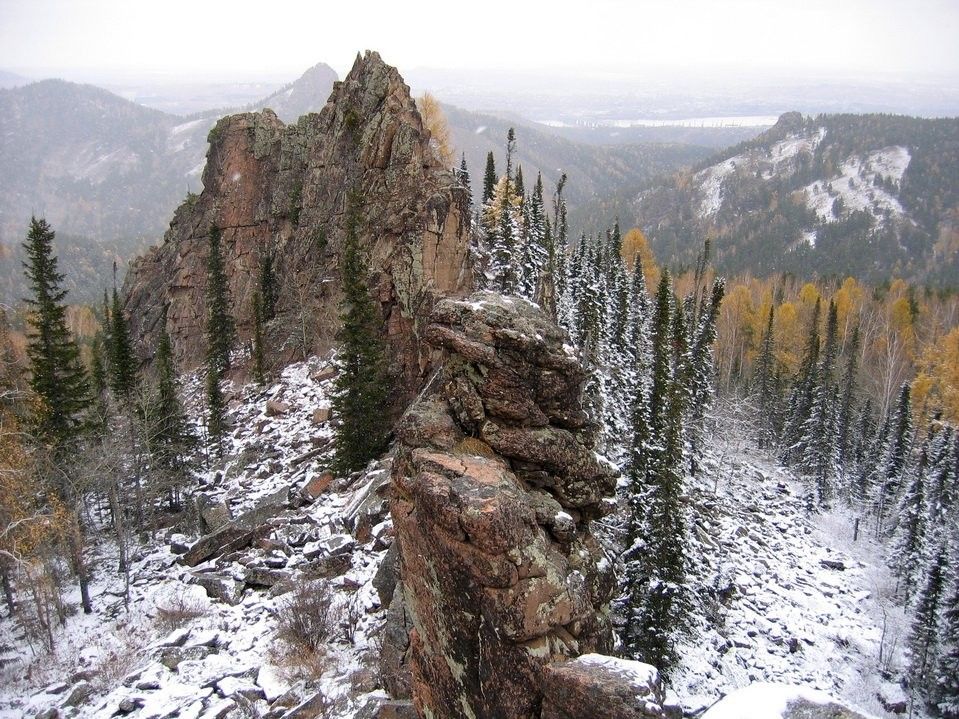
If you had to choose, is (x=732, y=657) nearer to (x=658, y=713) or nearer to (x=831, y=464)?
(x=658, y=713)

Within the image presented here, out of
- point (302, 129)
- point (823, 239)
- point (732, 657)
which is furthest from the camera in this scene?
point (823, 239)

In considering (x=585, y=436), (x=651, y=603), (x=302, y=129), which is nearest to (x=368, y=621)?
(x=585, y=436)

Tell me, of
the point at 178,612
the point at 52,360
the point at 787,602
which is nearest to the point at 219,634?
the point at 178,612

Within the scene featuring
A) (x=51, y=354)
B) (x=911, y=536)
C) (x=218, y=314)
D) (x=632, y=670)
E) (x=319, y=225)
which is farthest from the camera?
(x=218, y=314)

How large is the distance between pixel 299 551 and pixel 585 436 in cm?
1591

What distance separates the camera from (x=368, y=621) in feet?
64.3

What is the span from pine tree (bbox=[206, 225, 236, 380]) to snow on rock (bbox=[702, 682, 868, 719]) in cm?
4438

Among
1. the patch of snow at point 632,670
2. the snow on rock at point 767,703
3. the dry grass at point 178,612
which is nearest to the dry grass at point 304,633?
the dry grass at point 178,612

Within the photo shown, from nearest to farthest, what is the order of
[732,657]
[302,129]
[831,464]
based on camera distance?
[732,657]
[302,129]
[831,464]

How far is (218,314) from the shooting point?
47.7m

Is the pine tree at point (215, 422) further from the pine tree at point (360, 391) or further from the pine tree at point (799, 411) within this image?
the pine tree at point (799, 411)

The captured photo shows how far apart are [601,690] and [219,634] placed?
1638cm

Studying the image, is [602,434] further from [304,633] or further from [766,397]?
[766,397]

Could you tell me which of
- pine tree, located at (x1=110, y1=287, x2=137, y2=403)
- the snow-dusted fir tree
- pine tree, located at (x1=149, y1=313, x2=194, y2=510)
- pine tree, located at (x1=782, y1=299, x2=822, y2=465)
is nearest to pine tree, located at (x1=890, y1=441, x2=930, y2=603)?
pine tree, located at (x1=782, y1=299, x2=822, y2=465)
